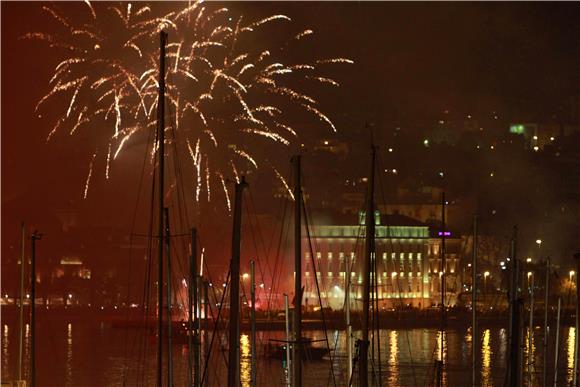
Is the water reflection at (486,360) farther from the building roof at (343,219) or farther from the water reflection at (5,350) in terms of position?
the building roof at (343,219)

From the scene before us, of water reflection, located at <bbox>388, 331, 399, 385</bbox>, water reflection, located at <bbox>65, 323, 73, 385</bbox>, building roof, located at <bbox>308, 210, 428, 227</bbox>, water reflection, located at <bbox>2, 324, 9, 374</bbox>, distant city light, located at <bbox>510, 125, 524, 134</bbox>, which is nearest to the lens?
water reflection, located at <bbox>388, 331, 399, 385</bbox>

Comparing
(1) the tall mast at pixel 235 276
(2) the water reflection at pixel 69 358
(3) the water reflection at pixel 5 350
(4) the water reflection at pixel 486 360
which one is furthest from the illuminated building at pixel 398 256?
(1) the tall mast at pixel 235 276

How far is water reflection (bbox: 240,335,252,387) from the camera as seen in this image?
80.0ft

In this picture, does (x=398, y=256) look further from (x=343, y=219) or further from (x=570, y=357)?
(x=570, y=357)

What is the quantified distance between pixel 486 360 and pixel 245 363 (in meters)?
6.52

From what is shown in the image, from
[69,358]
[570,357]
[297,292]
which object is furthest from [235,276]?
[69,358]

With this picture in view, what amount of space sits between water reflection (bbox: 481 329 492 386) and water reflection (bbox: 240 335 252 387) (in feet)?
16.1

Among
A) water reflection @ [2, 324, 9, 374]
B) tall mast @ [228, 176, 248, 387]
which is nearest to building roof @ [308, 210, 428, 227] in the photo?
water reflection @ [2, 324, 9, 374]

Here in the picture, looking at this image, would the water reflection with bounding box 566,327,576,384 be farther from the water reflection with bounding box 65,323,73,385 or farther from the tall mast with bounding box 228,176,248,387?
the tall mast with bounding box 228,176,248,387

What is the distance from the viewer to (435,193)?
68.4 meters

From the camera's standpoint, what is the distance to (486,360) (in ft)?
102

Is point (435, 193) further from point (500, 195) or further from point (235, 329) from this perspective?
point (235, 329)

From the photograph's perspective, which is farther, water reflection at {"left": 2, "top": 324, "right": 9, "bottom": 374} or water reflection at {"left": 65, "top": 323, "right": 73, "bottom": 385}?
water reflection at {"left": 2, "top": 324, "right": 9, "bottom": 374}

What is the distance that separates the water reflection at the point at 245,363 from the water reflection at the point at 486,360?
4919 mm
